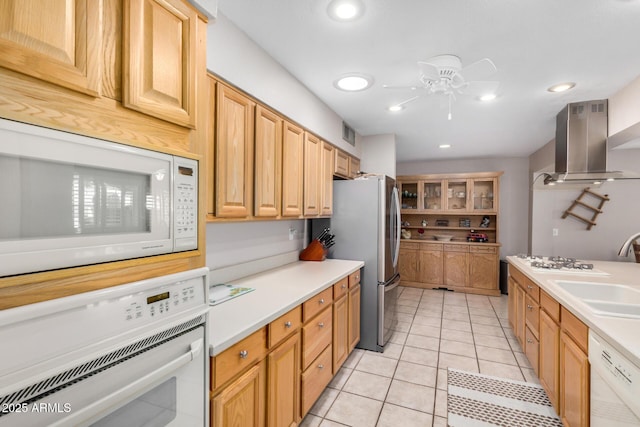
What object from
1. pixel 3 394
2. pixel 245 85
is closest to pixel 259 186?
pixel 245 85

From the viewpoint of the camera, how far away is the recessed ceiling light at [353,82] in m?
2.34

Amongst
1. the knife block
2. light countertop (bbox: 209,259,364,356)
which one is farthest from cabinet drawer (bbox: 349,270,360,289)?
the knife block

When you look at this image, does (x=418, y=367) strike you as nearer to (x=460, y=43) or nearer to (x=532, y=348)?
(x=532, y=348)

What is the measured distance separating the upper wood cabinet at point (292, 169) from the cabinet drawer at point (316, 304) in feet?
2.19

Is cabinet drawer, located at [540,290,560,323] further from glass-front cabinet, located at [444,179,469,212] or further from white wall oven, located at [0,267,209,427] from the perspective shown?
glass-front cabinet, located at [444,179,469,212]

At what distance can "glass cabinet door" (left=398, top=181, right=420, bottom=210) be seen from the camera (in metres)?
6.02

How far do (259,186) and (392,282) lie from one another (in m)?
1.96

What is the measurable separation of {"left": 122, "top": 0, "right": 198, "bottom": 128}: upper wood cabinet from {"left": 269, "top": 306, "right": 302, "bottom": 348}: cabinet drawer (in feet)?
3.47

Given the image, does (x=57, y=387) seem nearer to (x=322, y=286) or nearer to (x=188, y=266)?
(x=188, y=266)

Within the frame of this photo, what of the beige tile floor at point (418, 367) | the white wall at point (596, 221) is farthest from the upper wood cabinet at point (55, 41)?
the white wall at point (596, 221)

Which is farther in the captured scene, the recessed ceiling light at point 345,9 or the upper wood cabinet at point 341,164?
the upper wood cabinet at point 341,164

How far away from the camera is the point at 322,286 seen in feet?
6.90

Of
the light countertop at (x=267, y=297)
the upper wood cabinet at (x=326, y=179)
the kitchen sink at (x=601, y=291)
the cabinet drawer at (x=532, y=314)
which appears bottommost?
the cabinet drawer at (x=532, y=314)

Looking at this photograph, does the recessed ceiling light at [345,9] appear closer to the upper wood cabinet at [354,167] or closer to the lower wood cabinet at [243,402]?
the lower wood cabinet at [243,402]
